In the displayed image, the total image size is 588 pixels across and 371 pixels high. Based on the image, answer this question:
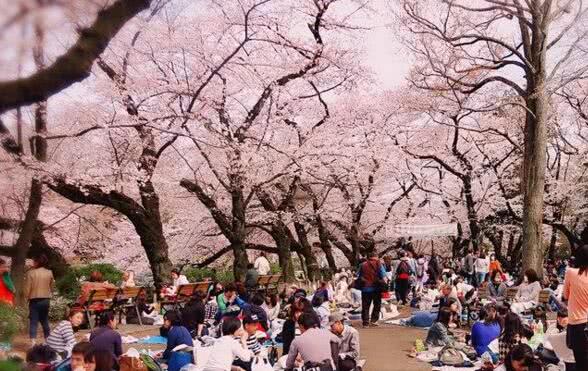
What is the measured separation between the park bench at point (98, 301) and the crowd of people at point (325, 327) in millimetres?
159

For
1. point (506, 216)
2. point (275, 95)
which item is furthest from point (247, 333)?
point (506, 216)

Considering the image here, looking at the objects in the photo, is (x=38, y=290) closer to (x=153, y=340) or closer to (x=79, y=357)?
(x=153, y=340)

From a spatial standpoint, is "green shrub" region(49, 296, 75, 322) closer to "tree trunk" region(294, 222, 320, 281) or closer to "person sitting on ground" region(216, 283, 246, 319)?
"person sitting on ground" region(216, 283, 246, 319)

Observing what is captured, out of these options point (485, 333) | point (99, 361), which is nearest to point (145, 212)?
point (485, 333)

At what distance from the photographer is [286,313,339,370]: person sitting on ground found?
20.8ft

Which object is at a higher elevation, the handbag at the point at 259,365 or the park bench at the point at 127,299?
the park bench at the point at 127,299

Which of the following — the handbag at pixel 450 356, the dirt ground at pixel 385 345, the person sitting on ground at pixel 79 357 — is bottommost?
the dirt ground at pixel 385 345

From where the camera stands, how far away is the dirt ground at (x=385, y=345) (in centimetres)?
893

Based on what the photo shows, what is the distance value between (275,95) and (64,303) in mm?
8363

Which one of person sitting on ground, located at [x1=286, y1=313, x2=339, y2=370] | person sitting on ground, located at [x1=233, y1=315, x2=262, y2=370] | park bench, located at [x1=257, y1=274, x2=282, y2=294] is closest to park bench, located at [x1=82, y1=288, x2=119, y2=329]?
park bench, located at [x1=257, y1=274, x2=282, y2=294]

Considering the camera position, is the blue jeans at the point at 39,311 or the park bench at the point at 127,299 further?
the park bench at the point at 127,299

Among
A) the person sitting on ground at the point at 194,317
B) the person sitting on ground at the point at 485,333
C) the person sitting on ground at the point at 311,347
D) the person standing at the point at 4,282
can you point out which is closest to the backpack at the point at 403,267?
the person sitting on ground at the point at 485,333

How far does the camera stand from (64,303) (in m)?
13.9

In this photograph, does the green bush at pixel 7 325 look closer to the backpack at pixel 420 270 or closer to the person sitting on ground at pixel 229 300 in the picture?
the person sitting on ground at pixel 229 300
